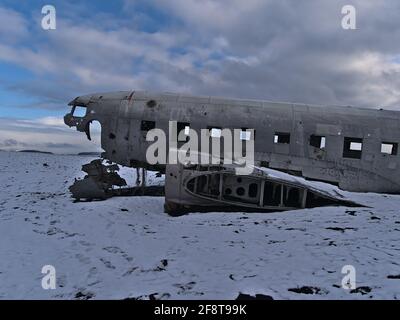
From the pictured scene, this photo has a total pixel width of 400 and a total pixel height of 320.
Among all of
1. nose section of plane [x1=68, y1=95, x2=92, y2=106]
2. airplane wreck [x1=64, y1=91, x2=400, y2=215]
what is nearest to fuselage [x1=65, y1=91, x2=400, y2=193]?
airplane wreck [x1=64, y1=91, x2=400, y2=215]

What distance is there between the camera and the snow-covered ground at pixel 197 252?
6.88 m

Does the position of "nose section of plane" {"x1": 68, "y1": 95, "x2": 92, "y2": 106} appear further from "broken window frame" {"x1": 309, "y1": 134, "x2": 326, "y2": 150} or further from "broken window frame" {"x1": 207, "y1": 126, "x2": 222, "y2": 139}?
"broken window frame" {"x1": 309, "y1": 134, "x2": 326, "y2": 150}

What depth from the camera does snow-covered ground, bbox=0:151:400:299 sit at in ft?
22.6

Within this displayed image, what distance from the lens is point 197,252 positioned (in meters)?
→ 9.16

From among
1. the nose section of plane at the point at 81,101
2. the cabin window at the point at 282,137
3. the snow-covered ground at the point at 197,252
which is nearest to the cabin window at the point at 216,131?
the cabin window at the point at 282,137

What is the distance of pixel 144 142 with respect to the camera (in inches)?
723

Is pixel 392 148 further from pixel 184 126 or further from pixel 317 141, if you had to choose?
pixel 184 126

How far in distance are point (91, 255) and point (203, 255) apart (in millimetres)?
2880

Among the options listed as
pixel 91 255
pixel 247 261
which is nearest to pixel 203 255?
pixel 247 261

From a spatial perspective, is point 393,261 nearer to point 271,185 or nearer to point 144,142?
point 271,185

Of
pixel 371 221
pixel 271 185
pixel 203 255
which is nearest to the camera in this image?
pixel 203 255

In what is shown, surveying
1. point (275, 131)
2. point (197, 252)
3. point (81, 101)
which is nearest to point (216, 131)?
point (275, 131)

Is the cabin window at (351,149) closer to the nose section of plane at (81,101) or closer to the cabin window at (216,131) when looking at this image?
the cabin window at (216,131)
